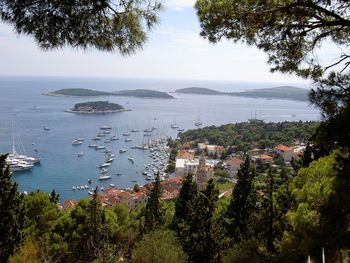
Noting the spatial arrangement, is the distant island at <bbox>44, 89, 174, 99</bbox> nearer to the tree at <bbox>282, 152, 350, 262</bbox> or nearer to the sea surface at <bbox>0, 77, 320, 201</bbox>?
the sea surface at <bbox>0, 77, 320, 201</bbox>

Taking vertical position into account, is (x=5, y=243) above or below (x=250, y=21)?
below

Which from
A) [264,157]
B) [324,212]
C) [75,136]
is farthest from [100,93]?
[324,212]

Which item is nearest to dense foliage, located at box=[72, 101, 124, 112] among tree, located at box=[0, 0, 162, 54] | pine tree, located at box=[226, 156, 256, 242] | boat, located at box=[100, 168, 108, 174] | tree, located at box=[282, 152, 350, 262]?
boat, located at box=[100, 168, 108, 174]

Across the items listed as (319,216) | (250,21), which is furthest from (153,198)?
(250,21)

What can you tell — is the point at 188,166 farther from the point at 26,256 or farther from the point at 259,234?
the point at 26,256

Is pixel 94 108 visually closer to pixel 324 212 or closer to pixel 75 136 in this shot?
pixel 75 136

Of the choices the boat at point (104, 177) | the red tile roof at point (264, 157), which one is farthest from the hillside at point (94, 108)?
the red tile roof at point (264, 157)

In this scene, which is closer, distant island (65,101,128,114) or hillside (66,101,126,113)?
distant island (65,101,128,114)

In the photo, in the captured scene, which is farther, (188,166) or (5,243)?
(188,166)
